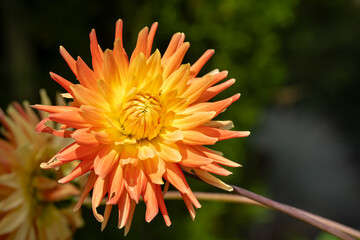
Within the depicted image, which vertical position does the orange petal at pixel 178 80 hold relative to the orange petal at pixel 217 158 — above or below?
above

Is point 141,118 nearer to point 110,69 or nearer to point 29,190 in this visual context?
point 110,69

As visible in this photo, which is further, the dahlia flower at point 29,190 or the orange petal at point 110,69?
the dahlia flower at point 29,190

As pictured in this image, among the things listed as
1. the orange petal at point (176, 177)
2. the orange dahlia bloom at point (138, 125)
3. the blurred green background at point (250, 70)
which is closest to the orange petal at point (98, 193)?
the orange dahlia bloom at point (138, 125)

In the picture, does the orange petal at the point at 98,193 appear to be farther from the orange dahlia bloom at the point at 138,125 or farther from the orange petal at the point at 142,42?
the orange petal at the point at 142,42

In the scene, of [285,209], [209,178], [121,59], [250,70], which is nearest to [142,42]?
[121,59]

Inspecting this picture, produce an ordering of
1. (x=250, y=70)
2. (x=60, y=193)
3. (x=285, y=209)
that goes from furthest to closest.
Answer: (x=250, y=70) < (x=60, y=193) < (x=285, y=209)

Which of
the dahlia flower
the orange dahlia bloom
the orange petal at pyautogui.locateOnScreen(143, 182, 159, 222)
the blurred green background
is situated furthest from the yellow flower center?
the blurred green background

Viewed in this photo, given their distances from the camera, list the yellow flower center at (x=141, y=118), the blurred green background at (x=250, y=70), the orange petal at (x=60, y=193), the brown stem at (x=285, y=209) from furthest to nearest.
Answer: the blurred green background at (x=250, y=70)
the orange petal at (x=60, y=193)
the yellow flower center at (x=141, y=118)
the brown stem at (x=285, y=209)
